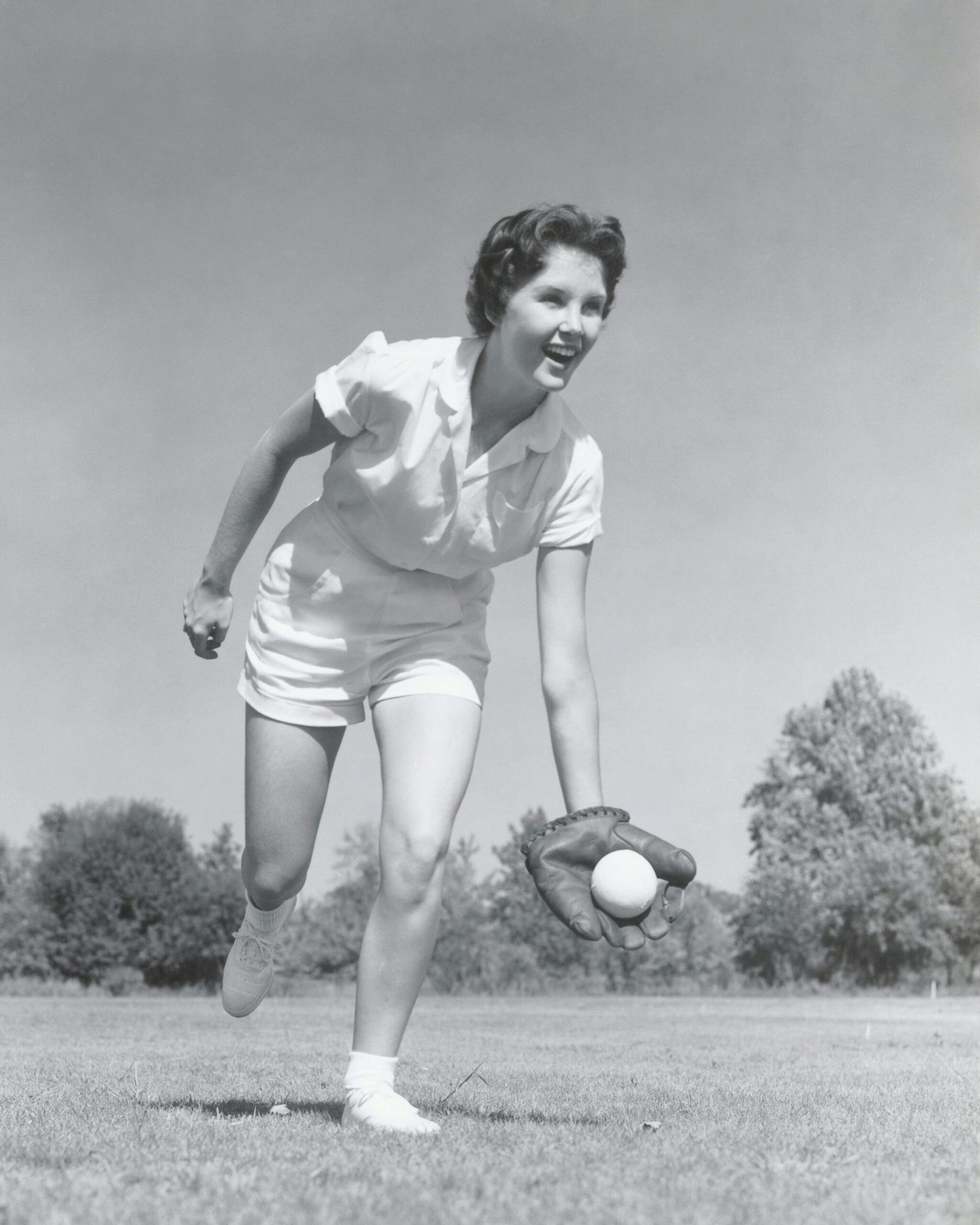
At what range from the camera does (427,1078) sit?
21.7 feet

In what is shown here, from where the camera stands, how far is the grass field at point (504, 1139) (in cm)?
276

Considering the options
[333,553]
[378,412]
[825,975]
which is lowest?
[825,975]

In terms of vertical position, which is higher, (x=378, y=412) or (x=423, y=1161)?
(x=378, y=412)

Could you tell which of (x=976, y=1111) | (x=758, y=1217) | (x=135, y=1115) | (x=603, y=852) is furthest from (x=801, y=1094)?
(x=758, y=1217)

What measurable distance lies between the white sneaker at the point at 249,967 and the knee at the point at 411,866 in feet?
4.27

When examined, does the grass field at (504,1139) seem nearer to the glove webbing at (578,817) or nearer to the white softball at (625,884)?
the white softball at (625,884)

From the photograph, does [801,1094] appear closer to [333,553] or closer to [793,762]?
[333,553]

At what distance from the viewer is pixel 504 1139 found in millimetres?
3801

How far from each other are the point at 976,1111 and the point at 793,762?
48220 millimetres

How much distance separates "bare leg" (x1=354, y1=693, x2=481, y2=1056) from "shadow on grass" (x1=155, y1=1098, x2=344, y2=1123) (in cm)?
43

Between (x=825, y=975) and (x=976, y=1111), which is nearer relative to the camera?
(x=976, y=1111)

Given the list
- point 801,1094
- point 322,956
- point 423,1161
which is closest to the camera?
point 423,1161

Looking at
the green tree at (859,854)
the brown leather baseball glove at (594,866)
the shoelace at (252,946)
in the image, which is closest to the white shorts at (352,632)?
the brown leather baseball glove at (594,866)

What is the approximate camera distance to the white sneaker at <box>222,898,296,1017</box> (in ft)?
17.4
